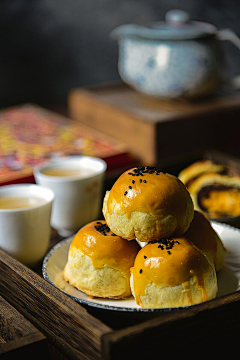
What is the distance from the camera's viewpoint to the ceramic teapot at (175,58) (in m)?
1.20

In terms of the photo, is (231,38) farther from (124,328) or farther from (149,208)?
(124,328)

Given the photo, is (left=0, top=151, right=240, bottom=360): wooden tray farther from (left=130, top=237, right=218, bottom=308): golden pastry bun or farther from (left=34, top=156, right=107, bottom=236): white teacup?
(left=34, top=156, right=107, bottom=236): white teacup

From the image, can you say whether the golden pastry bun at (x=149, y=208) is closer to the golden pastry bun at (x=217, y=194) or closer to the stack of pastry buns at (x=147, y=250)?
the stack of pastry buns at (x=147, y=250)

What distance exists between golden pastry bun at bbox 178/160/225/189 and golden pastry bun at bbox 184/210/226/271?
292 millimetres

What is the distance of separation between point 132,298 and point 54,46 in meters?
1.83

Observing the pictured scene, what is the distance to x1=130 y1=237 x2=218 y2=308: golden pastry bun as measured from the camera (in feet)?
1.65

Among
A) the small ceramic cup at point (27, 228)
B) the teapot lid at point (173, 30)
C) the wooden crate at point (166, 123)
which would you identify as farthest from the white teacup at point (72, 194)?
the teapot lid at point (173, 30)

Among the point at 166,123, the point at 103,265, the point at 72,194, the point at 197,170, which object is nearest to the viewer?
the point at 103,265

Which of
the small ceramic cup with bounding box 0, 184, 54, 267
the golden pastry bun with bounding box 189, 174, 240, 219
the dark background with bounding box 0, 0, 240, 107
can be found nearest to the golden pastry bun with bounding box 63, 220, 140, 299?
the small ceramic cup with bounding box 0, 184, 54, 267

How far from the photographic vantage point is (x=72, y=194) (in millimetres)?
776

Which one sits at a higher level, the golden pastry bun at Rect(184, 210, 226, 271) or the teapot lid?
the teapot lid

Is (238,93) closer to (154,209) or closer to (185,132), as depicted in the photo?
(185,132)

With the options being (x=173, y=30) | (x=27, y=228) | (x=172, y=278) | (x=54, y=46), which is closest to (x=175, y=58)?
(x=173, y=30)

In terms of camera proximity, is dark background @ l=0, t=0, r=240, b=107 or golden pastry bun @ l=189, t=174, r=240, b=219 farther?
dark background @ l=0, t=0, r=240, b=107
